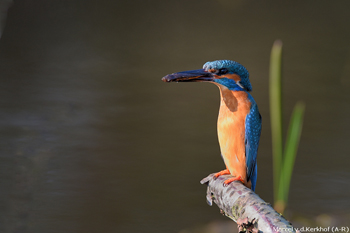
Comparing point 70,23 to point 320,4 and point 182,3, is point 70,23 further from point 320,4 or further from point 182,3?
point 320,4

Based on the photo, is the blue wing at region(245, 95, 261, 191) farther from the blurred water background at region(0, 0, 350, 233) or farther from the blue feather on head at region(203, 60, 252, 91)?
the blurred water background at region(0, 0, 350, 233)

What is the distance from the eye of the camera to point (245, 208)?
755mm

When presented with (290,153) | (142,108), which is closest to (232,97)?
(290,153)

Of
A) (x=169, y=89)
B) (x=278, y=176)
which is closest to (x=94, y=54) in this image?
(x=169, y=89)

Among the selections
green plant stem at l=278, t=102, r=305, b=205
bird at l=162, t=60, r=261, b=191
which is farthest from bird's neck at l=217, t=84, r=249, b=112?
green plant stem at l=278, t=102, r=305, b=205

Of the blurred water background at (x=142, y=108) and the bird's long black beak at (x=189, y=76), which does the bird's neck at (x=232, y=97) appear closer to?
the bird's long black beak at (x=189, y=76)

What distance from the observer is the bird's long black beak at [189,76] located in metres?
0.83

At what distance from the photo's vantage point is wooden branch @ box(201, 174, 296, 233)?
0.66m

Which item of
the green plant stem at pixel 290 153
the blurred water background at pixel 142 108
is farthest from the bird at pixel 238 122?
the blurred water background at pixel 142 108

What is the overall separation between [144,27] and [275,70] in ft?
7.89

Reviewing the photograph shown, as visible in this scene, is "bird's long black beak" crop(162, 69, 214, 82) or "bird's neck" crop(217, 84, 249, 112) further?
"bird's neck" crop(217, 84, 249, 112)

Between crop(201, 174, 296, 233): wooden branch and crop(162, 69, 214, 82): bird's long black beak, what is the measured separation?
0.24 meters

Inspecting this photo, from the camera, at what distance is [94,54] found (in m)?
3.11

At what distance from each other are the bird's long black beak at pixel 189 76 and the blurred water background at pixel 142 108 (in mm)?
1055
